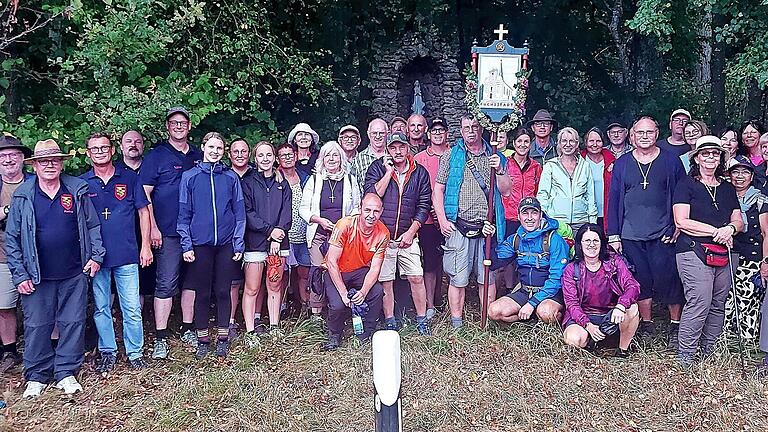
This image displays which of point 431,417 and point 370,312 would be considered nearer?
point 431,417

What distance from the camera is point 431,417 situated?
4.46 metres

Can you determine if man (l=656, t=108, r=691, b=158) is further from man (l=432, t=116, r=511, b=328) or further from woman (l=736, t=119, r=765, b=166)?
man (l=432, t=116, r=511, b=328)

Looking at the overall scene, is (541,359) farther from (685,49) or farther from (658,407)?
(685,49)

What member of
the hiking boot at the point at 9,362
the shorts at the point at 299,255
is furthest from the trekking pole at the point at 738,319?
the hiking boot at the point at 9,362

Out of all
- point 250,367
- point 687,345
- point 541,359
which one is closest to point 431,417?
point 541,359

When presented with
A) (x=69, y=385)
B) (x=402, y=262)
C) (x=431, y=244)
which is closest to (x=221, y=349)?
(x=69, y=385)

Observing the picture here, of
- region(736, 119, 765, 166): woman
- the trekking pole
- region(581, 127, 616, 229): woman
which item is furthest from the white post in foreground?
region(736, 119, 765, 166): woman

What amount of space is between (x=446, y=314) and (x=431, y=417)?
157 cm

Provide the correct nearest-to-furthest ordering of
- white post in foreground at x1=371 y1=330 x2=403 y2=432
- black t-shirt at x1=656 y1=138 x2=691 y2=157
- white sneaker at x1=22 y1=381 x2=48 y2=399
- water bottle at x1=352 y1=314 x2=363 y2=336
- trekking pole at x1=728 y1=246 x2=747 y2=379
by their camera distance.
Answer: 1. white post in foreground at x1=371 y1=330 x2=403 y2=432
2. white sneaker at x1=22 y1=381 x2=48 y2=399
3. trekking pole at x1=728 y1=246 x2=747 y2=379
4. water bottle at x1=352 y1=314 x2=363 y2=336
5. black t-shirt at x1=656 y1=138 x2=691 y2=157

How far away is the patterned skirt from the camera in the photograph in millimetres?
5098

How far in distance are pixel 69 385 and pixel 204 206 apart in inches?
62.8

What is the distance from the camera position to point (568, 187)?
550 centimetres

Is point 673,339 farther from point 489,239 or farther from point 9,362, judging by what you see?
point 9,362

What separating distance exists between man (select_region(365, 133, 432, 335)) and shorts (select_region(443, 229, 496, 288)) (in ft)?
0.81
